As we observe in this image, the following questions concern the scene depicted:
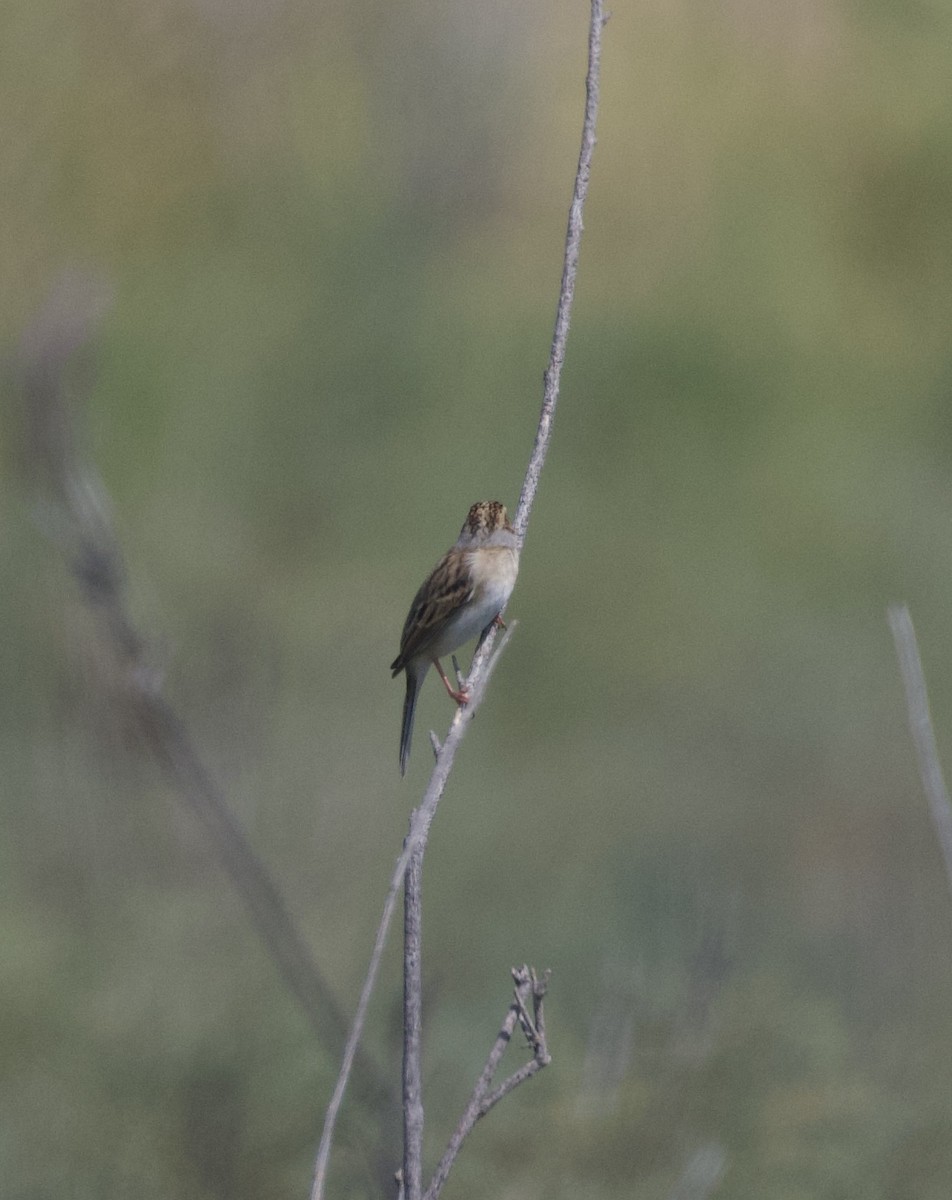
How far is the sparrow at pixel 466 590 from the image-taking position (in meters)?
4.05

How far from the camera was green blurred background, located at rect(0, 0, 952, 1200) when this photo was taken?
16.0 ft

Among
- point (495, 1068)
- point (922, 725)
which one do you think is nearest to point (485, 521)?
point (922, 725)

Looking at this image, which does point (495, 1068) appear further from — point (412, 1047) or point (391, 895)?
point (391, 895)

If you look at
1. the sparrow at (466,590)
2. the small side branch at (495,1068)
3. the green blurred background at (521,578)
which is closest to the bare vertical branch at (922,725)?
the small side branch at (495,1068)

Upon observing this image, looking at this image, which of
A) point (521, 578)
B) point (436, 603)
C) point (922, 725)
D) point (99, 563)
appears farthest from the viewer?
point (521, 578)

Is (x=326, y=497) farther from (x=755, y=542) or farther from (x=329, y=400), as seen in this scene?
(x=755, y=542)

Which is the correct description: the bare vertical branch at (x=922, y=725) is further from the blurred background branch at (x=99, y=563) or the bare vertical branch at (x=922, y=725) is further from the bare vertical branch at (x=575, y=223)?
the blurred background branch at (x=99, y=563)

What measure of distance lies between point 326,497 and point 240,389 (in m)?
1.14

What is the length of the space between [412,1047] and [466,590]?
6.52ft

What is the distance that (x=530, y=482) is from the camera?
9.92ft

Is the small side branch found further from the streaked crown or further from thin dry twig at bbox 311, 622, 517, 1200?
the streaked crown

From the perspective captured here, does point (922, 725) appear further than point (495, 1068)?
Yes

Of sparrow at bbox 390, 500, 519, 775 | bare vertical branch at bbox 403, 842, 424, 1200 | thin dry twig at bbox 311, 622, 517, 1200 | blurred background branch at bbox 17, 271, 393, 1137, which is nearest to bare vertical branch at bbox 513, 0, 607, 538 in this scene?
thin dry twig at bbox 311, 622, 517, 1200

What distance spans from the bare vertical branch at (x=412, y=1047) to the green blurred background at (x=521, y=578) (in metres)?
1.17
